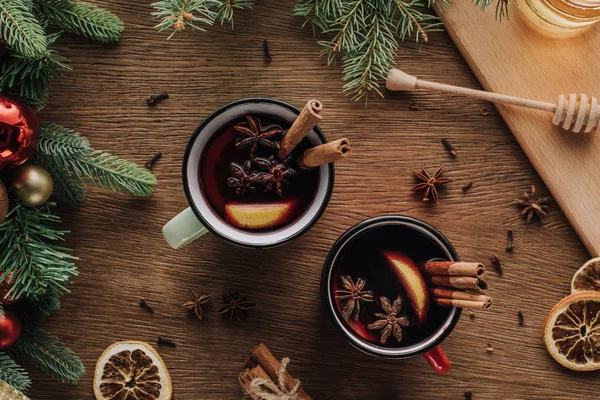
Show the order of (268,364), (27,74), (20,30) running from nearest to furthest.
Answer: (20,30), (27,74), (268,364)

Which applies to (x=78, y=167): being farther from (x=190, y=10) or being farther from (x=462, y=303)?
(x=462, y=303)

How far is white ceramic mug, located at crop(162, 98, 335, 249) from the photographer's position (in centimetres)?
100

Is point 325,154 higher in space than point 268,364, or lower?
higher

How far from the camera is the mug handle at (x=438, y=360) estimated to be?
1023mm

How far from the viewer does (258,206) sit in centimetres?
104

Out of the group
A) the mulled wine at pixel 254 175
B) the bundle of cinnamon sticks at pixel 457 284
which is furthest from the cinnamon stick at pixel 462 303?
the mulled wine at pixel 254 175

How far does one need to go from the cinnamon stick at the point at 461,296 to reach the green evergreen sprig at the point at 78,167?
0.55 metres

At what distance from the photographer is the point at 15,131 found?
3.01 feet

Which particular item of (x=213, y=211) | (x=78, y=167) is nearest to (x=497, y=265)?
(x=213, y=211)

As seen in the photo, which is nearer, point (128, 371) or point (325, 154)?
point (325, 154)

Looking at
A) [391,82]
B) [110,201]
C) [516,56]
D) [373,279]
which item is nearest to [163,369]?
[110,201]

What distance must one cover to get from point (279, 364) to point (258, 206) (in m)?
0.31

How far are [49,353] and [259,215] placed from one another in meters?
0.48

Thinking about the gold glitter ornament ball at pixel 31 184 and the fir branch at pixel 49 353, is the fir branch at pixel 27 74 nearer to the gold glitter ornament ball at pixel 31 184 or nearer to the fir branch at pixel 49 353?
the gold glitter ornament ball at pixel 31 184
